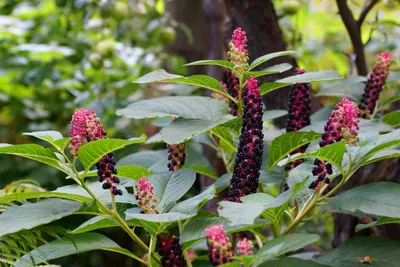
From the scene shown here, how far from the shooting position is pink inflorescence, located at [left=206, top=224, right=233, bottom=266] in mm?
735

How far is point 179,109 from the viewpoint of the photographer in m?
1.10

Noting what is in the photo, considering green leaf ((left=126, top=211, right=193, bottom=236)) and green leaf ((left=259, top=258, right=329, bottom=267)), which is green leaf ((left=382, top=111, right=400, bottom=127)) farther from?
green leaf ((left=126, top=211, right=193, bottom=236))

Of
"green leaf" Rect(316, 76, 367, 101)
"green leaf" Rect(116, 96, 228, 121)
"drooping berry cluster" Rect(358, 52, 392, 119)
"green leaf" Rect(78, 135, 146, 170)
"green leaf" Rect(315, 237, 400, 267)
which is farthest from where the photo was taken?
"green leaf" Rect(316, 76, 367, 101)

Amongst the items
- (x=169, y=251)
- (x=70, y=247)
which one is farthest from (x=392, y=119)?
(x=70, y=247)

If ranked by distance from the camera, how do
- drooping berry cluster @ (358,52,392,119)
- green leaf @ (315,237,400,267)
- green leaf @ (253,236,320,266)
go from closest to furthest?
green leaf @ (253,236,320,266) < green leaf @ (315,237,400,267) < drooping berry cluster @ (358,52,392,119)

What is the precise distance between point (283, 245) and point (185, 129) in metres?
0.30

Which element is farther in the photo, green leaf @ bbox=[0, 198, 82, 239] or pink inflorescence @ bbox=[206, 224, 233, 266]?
green leaf @ bbox=[0, 198, 82, 239]

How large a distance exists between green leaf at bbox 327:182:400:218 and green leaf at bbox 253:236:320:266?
0.09 metres

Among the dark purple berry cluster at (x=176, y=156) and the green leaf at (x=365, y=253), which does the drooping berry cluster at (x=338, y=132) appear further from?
the dark purple berry cluster at (x=176, y=156)

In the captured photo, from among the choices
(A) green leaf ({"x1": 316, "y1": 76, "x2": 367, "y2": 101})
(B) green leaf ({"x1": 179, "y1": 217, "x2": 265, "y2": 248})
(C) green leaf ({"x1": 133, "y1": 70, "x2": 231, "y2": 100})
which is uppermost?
(C) green leaf ({"x1": 133, "y1": 70, "x2": 231, "y2": 100})

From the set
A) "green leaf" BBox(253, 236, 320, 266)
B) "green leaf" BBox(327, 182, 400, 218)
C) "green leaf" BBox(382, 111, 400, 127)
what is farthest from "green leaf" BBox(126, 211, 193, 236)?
"green leaf" BBox(382, 111, 400, 127)

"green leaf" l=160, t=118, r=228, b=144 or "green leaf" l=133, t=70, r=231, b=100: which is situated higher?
"green leaf" l=133, t=70, r=231, b=100

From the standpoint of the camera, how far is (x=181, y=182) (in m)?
0.97

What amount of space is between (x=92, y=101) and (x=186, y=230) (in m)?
1.64
